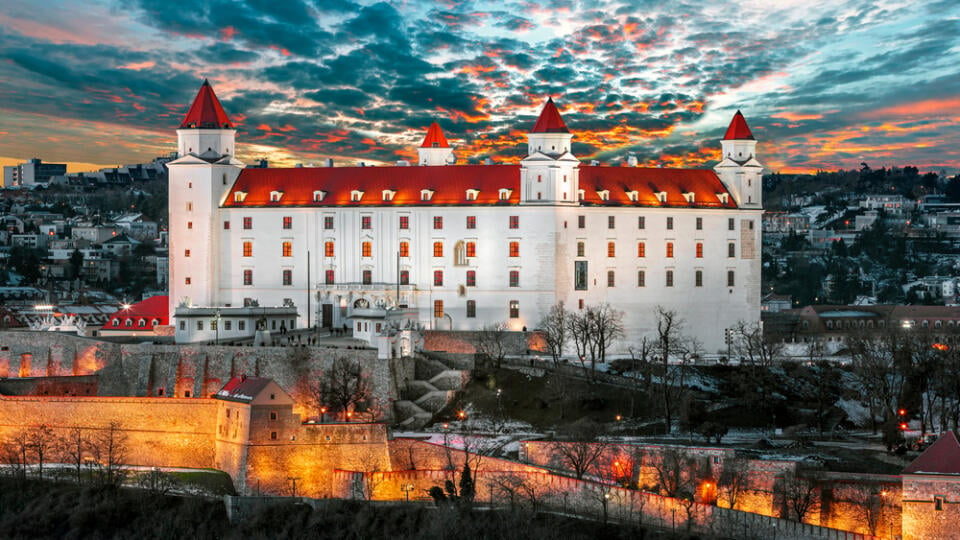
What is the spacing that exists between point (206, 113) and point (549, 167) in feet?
65.6

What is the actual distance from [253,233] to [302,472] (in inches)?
978

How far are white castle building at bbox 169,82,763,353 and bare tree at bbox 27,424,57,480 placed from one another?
15.1 meters

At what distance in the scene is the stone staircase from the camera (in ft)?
206

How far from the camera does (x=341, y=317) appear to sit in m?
77.8

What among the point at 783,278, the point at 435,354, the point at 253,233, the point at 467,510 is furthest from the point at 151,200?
the point at 467,510

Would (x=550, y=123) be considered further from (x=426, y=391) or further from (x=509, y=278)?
(x=426, y=391)

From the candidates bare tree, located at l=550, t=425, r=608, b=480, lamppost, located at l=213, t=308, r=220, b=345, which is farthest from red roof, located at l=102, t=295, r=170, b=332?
bare tree, located at l=550, t=425, r=608, b=480

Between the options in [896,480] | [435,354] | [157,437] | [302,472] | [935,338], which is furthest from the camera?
[935,338]

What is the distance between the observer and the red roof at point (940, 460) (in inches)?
1807

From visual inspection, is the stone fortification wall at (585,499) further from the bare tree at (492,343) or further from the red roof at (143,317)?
the red roof at (143,317)

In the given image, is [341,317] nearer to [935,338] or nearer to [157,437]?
[157,437]

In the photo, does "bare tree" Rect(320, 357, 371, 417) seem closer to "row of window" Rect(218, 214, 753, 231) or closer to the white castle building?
the white castle building

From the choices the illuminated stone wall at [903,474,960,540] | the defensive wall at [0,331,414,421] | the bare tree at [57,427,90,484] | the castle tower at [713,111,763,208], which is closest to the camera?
the illuminated stone wall at [903,474,960,540]

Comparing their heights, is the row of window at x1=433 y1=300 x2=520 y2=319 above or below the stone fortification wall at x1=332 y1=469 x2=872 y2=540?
above
